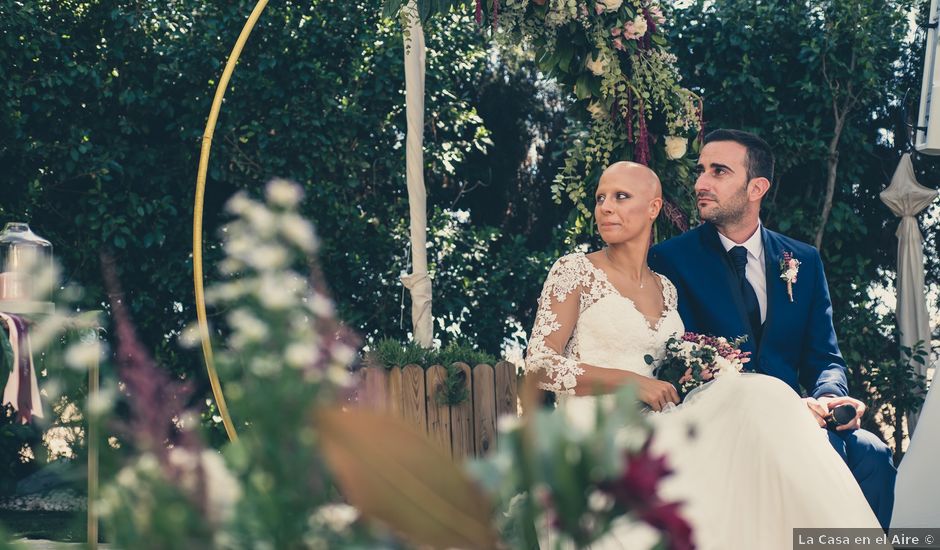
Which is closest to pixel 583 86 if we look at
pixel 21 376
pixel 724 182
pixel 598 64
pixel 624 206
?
pixel 598 64

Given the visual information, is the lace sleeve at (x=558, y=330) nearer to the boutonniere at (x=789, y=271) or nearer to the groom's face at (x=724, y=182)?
the groom's face at (x=724, y=182)

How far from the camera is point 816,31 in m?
7.25

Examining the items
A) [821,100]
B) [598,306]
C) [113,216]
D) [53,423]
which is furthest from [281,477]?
[821,100]

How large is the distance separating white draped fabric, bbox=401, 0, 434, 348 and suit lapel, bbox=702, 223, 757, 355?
133 cm

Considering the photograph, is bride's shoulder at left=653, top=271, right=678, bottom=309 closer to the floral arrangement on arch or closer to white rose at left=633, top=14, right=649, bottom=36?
the floral arrangement on arch

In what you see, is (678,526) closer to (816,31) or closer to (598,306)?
(598,306)

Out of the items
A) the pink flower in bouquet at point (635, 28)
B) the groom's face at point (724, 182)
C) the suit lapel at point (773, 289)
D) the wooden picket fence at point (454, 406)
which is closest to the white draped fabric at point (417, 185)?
the wooden picket fence at point (454, 406)

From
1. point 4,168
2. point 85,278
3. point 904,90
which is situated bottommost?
point 85,278

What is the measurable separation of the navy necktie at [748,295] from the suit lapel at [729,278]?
21 millimetres

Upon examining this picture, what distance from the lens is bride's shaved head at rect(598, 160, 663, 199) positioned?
3467 mm

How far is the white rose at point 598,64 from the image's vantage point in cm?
408

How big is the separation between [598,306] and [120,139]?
4.66m

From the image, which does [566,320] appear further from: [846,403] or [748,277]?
[846,403]

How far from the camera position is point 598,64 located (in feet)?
13.4
